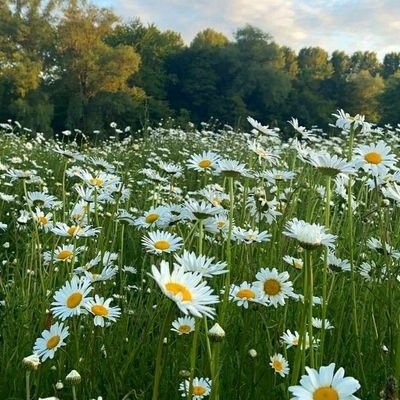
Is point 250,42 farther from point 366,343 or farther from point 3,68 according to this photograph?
point 366,343

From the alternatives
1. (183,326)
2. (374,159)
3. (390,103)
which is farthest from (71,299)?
(390,103)

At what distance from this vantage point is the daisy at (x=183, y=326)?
142 cm

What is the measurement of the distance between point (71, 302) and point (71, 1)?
32.5m

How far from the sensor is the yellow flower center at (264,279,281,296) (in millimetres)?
1489

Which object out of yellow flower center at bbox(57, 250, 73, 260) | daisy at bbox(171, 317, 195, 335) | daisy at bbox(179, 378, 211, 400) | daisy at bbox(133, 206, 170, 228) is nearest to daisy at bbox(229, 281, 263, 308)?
daisy at bbox(171, 317, 195, 335)

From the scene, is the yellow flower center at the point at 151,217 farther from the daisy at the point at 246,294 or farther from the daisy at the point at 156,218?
the daisy at the point at 246,294

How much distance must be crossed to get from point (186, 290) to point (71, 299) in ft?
1.72

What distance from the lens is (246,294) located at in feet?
4.79

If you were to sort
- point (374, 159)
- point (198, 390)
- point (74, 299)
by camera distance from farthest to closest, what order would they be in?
point (374, 159) < point (74, 299) < point (198, 390)

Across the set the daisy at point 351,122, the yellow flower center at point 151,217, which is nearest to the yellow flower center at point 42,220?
the yellow flower center at point 151,217

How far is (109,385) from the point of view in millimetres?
1364

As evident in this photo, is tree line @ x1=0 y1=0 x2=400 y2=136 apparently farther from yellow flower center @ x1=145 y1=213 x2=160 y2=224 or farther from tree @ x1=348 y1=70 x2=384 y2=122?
yellow flower center @ x1=145 y1=213 x2=160 y2=224

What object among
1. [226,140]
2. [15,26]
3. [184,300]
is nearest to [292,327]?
[184,300]

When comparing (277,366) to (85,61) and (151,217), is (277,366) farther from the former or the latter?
(85,61)
